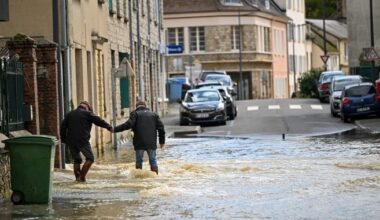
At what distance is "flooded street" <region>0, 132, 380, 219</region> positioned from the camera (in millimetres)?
15602

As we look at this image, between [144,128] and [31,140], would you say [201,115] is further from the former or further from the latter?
[31,140]

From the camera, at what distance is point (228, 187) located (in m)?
19.6

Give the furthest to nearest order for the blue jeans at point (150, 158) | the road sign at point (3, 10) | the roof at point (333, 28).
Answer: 1. the roof at point (333, 28)
2. the blue jeans at point (150, 158)
3. the road sign at point (3, 10)

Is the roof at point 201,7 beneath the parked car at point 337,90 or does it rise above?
above

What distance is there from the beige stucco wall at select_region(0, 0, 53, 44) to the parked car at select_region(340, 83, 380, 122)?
1952 cm

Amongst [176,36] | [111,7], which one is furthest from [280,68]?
[111,7]

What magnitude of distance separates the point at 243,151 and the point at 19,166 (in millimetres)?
14224

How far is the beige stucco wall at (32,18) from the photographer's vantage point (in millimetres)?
27766

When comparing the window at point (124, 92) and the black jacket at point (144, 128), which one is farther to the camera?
the window at point (124, 92)

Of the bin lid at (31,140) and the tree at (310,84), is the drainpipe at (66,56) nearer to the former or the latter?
the bin lid at (31,140)

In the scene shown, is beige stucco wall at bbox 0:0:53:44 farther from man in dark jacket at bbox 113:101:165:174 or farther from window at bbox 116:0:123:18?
window at bbox 116:0:123:18

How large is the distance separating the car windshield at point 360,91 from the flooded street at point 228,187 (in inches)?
542

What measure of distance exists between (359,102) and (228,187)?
26.0 metres

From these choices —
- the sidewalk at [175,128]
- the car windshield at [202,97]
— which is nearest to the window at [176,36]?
the sidewalk at [175,128]
